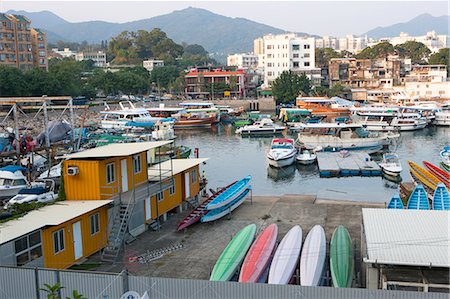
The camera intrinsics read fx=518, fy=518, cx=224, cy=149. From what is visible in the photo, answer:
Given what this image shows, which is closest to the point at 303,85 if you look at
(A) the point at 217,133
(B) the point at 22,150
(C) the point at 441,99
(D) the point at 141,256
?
(C) the point at 441,99

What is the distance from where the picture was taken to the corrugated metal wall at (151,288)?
9.94m

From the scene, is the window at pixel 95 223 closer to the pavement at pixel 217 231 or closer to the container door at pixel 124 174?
the pavement at pixel 217 231

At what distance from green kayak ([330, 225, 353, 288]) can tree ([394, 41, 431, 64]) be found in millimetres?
113355

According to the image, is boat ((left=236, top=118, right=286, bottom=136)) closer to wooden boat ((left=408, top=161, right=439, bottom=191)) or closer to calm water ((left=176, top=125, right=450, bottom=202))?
calm water ((left=176, top=125, right=450, bottom=202))

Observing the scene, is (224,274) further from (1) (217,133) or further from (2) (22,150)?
(1) (217,133)

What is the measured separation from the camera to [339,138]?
149ft

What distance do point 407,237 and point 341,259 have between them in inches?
99.0

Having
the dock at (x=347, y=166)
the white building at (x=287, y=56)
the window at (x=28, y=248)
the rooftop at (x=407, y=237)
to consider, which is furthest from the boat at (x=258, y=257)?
the white building at (x=287, y=56)

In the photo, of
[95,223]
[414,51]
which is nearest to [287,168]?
[95,223]

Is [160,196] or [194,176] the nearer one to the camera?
[160,196]

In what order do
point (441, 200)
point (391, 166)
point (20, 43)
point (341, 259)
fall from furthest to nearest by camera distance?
point (20, 43), point (391, 166), point (441, 200), point (341, 259)

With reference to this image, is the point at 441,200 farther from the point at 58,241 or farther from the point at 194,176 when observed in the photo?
the point at 58,241

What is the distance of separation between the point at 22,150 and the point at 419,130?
45.4 m

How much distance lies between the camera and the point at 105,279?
10.9m
